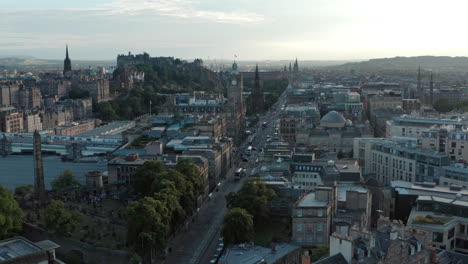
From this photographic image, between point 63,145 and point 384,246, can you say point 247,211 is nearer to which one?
point 384,246

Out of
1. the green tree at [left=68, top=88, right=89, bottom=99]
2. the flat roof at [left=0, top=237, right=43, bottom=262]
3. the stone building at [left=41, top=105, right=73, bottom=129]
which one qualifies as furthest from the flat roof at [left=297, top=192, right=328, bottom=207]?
the green tree at [left=68, top=88, right=89, bottom=99]

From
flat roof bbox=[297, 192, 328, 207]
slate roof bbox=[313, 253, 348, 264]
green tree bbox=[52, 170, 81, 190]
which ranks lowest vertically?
green tree bbox=[52, 170, 81, 190]

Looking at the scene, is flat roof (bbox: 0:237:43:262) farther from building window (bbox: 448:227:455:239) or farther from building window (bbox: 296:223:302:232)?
building window (bbox: 448:227:455:239)

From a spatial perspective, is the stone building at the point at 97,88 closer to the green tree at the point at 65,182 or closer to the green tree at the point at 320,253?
the green tree at the point at 65,182

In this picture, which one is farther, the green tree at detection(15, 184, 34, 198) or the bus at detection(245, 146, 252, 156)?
the bus at detection(245, 146, 252, 156)

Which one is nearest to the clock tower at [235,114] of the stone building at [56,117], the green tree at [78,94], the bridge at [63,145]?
the bridge at [63,145]

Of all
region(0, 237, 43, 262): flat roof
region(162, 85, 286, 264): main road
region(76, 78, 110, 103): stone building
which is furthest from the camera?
region(76, 78, 110, 103): stone building

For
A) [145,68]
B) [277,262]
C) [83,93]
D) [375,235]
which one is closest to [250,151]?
[277,262]
